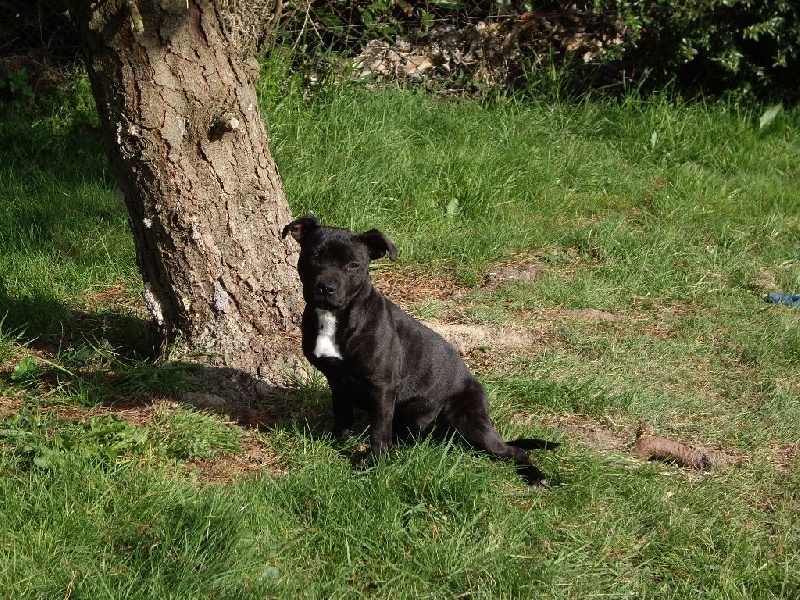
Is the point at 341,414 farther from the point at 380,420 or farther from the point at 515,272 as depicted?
the point at 515,272

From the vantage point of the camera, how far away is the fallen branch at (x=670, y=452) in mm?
4859

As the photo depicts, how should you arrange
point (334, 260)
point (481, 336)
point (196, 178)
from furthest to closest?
point (481, 336) → point (196, 178) → point (334, 260)

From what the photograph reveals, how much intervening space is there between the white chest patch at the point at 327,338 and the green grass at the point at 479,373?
1.64ft

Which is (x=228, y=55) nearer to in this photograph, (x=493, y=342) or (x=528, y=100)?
(x=493, y=342)

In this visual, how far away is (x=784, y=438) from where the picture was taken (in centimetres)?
518

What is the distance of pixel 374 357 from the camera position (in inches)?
176

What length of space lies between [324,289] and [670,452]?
2.04 metres

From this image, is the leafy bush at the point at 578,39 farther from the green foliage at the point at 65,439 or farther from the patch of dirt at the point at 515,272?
the green foliage at the point at 65,439

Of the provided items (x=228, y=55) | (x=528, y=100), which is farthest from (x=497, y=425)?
(x=528, y=100)

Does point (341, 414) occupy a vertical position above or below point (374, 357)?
below

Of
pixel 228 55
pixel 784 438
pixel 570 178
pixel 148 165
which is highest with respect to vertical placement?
pixel 228 55

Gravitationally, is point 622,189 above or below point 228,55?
below

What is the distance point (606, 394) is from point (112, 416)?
107 inches

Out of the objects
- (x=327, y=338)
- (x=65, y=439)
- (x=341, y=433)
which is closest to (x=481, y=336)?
(x=341, y=433)
